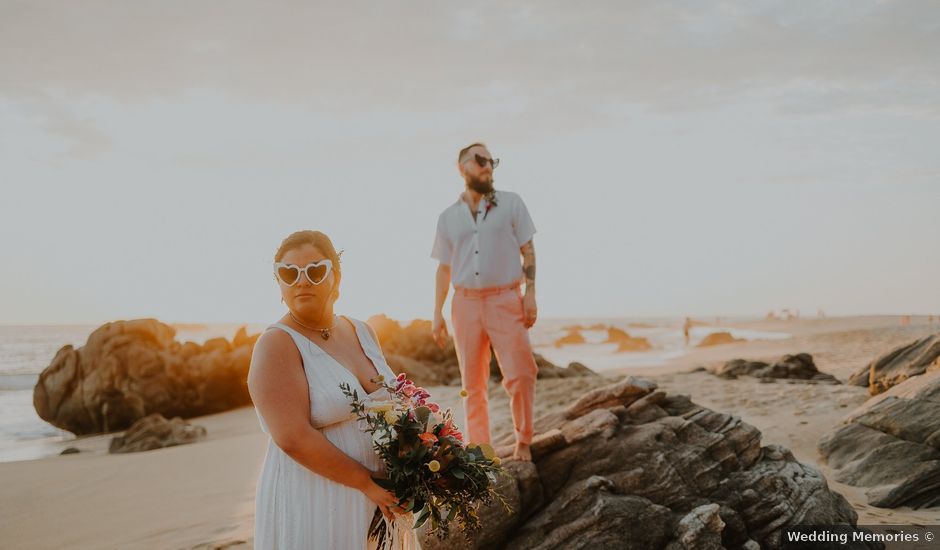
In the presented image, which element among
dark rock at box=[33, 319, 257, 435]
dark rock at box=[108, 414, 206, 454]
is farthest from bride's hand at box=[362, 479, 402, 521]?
dark rock at box=[33, 319, 257, 435]

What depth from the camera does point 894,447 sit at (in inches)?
271

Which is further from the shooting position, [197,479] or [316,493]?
[197,479]

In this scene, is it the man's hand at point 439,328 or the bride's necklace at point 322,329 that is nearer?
the bride's necklace at point 322,329

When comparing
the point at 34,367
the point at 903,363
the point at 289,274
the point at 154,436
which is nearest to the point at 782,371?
the point at 903,363

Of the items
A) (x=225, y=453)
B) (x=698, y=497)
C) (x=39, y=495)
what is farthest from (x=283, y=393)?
(x=225, y=453)

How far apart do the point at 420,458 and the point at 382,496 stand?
0.88 ft

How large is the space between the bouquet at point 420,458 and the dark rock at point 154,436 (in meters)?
10.9

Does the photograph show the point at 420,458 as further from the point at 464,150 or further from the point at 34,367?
the point at 34,367

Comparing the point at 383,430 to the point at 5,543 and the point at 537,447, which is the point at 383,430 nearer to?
the point at 537,447

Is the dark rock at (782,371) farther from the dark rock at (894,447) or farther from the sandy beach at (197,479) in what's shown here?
the dark rock at (894,447)

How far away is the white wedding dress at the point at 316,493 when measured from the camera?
9.21 feet

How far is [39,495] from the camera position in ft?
28.9

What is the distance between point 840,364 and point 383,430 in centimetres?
2001

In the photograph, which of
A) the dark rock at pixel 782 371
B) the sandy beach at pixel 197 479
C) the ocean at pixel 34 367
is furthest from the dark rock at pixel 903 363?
the ocean at pixel 34 367
